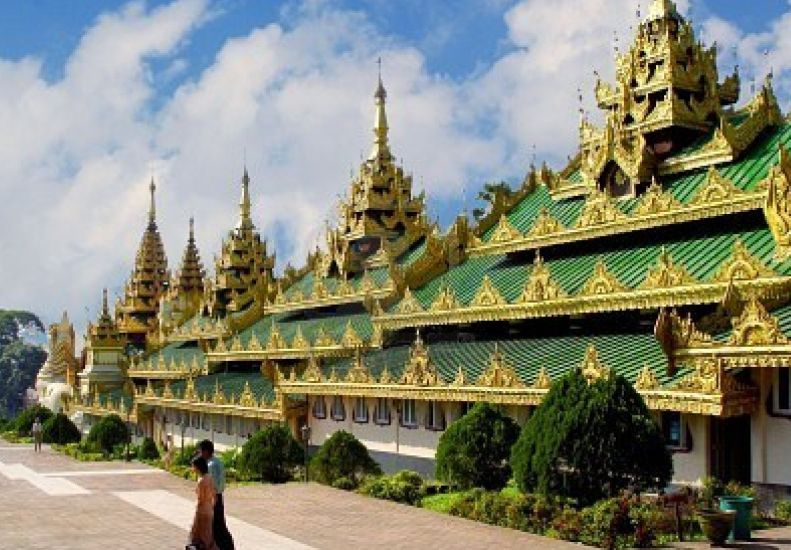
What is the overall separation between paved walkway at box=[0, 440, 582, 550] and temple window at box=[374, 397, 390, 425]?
409 cm

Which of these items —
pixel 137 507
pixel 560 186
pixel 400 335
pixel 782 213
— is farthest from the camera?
pixel 400 335

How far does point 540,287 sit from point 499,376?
2822mm

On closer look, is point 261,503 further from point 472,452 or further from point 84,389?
point 84,389

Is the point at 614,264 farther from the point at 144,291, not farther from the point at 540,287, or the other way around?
the point at 144,291

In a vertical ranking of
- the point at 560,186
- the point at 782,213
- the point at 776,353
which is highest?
the point at 560,186

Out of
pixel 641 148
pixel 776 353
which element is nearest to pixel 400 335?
pixel 641 148

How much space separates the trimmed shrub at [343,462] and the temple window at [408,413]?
2.50 metres

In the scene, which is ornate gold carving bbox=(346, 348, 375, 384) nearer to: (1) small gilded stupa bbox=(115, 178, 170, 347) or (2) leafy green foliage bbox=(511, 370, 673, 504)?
(2) leafy green foliage bbox=(511, 370, 673, 504)

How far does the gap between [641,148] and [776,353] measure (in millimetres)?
9709

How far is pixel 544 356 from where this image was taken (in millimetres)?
24297

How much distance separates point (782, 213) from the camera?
66.8ft

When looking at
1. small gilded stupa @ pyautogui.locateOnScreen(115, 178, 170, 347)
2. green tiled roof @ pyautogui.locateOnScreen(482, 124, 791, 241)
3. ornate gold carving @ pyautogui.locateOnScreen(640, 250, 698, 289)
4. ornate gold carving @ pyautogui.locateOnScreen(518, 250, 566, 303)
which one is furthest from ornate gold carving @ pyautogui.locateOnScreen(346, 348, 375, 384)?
small gilded stupa @ pyautogui.locateOnScreen(115, 178, 170, 347)

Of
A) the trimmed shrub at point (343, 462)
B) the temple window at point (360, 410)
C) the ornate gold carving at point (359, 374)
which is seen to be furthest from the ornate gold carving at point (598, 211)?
the temple window at point (360, 410)

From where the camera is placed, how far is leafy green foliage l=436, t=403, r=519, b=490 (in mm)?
21766
